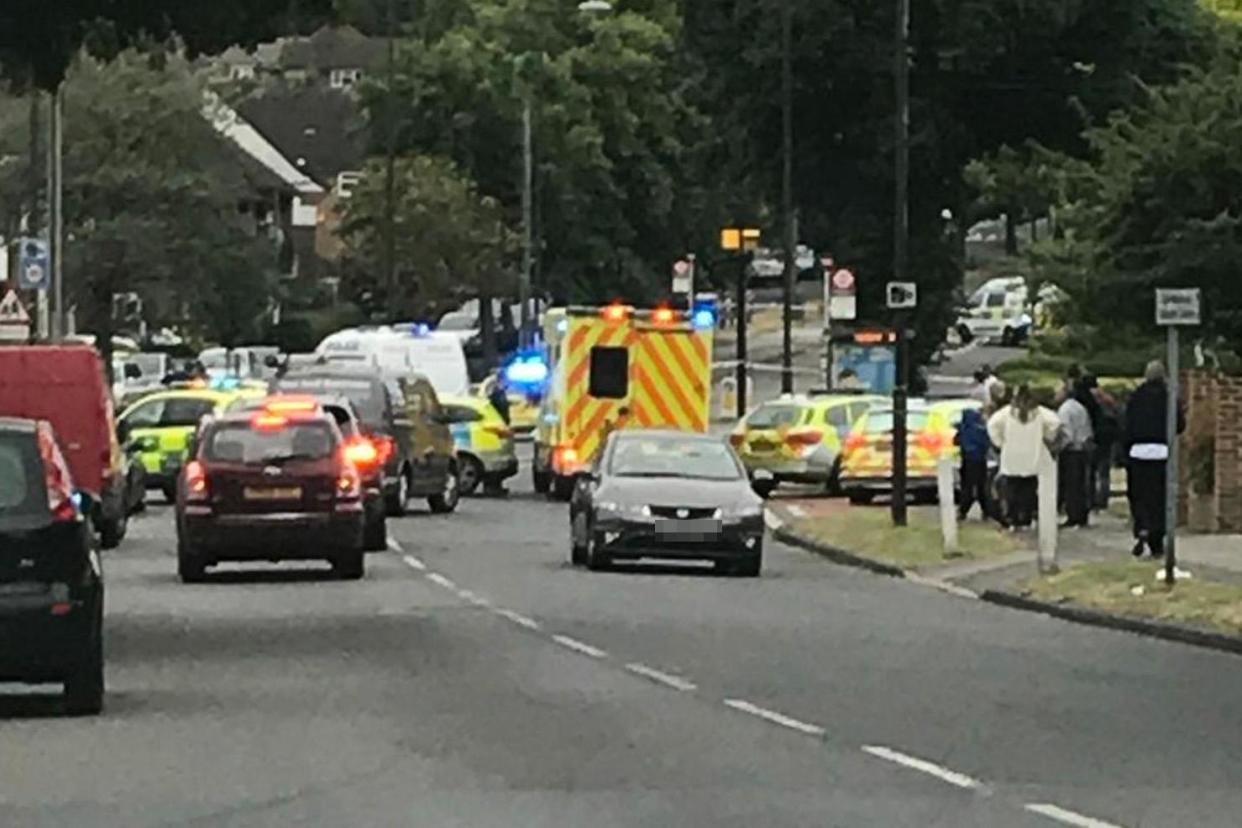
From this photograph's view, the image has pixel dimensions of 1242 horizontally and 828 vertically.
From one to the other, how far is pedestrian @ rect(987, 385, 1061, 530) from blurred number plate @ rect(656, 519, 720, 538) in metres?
3.61

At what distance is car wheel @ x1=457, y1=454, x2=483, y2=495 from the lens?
5325 centimetres

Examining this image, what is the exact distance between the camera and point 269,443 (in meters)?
33.2

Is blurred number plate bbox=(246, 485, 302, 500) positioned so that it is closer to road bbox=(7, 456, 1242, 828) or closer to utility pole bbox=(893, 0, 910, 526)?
road bbox=(7, 456, 1242, 828)

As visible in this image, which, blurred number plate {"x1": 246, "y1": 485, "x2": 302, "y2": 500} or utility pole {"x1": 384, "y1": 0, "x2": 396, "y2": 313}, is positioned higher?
utility pole {"x1": 384, "y1": 0, "x2": 396, "y2": 313}

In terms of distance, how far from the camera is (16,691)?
21953 millimetres

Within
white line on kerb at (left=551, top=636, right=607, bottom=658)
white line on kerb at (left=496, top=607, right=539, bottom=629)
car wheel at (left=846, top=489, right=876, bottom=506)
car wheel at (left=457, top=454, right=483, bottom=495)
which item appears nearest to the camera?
white line on kerb at (left=551, top=636, right=607, bottom=658)

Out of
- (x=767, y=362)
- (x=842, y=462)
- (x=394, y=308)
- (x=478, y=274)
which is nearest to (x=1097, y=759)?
(x=842, y=462)

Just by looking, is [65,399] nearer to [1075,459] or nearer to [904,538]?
[904,538]

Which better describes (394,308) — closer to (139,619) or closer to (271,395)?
(271,395)

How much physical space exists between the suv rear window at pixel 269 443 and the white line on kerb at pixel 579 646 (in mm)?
7671

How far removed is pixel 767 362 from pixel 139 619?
259ft

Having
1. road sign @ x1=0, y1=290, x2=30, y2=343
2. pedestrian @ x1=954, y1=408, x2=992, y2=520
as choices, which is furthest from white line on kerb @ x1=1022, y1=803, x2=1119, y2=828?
road sign @ x1=0, y1=290, x2=30, y2=343

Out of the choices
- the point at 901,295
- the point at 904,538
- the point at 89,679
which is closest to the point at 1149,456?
the point at 904,538

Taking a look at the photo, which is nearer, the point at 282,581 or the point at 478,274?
the point at 282,581
